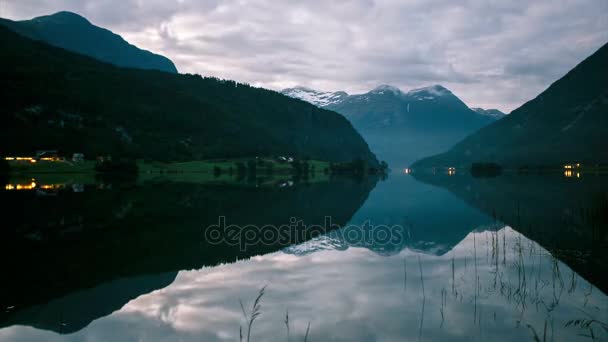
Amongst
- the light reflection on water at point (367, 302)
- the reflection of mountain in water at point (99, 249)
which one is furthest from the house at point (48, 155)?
the light reflection on water at point (367, 302)

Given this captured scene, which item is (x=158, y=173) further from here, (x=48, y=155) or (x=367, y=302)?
(x=367, y=302)

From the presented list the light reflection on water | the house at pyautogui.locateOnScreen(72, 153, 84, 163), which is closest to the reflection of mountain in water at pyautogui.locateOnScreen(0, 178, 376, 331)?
the light reflection on water

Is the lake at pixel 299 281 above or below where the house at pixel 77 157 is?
below

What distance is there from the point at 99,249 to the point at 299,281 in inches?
475

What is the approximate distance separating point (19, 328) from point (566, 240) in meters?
26.9

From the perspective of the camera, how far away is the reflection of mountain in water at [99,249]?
1434 cm

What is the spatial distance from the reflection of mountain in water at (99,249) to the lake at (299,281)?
0.09 m

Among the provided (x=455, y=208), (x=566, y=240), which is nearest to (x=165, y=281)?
(x=566, y=240)

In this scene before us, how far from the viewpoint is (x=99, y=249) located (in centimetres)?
2259

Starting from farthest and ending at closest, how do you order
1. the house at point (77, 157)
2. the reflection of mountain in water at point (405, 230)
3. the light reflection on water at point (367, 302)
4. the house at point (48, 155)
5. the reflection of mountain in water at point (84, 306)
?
the house at point (77, 157) → the house at point (48, 155) → the reflection of mountain in water at point (405, 230) → the reflection of mountain in water at point (84, 306) → the light reflection on water at point (367, 302)

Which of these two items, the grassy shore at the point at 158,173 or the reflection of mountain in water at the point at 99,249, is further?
the grassy shore at the point at 158,173

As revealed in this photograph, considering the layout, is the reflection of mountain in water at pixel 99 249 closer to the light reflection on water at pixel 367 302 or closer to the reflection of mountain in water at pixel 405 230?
the light reflection on water at pixel 367 302

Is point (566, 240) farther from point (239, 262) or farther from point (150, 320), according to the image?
point (150, 320)

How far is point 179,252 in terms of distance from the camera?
72.8ft
